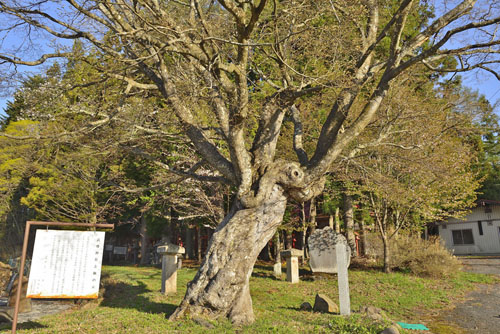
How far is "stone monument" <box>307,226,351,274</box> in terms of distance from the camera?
13.7 meters

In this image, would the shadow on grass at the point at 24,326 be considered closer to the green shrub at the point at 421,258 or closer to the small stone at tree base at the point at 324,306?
the small stone at tree base at the point at 324,306

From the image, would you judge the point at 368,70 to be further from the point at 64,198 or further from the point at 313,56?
the point at 64,198

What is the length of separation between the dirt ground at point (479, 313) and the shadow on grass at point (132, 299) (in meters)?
7.11

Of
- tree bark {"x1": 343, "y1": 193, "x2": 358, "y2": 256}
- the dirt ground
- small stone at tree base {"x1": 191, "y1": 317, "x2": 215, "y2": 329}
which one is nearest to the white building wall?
tree bark {"x1": 343, "y1": 193, "x2": 358, "y2": 256}

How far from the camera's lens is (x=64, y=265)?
5.38 m

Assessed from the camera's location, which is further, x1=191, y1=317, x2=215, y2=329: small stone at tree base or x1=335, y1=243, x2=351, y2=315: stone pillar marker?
x1=335, y1=243, x2=351, y2=315: stone pillar marker

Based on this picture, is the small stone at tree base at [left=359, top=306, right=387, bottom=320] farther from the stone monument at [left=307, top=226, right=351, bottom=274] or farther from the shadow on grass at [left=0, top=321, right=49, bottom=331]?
the shadow on grass at [left=0, top=321, right=49, bottom=331]

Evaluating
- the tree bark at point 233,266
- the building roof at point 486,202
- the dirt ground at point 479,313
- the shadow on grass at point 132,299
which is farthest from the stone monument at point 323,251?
the building roof at point 486,202

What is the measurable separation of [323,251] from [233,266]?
8080 millimetres

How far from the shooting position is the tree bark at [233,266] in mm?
6633

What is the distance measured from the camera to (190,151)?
1493 centimetres

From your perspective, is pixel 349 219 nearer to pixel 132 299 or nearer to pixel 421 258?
pixel 421 258

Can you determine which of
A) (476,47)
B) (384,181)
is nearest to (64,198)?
(384,181)

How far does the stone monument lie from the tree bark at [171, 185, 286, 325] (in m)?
7.04
